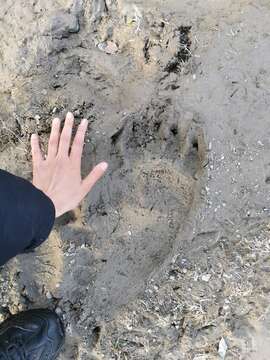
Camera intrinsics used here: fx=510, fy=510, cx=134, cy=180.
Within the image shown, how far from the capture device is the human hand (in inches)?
99.5

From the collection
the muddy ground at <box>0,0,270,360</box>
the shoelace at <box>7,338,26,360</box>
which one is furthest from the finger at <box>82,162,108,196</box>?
the shoelace at <box>7,338,26,360</box>

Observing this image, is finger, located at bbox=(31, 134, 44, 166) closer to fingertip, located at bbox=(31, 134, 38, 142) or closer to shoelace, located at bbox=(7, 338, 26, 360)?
fingertip, located at bbox=(31, 134, 38, 142)

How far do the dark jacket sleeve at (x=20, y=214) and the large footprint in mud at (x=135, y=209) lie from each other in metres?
0.42

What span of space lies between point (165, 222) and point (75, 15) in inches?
46.7

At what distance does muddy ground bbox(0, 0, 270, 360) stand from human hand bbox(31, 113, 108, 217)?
0.36 ft

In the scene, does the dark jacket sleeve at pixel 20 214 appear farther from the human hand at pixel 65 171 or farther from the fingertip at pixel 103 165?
the fingertip at pixel 103 165

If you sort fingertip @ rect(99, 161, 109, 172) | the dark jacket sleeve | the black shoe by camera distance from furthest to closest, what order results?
the black shoe → fingertip @ rect(99, 161, 109, 172) → the dark jacket sleeve

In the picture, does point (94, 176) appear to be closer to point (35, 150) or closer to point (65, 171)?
point (65, 171)

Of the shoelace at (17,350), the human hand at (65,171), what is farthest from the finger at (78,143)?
the shoelace at (17,350)

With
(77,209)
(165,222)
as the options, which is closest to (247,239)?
(165,222)

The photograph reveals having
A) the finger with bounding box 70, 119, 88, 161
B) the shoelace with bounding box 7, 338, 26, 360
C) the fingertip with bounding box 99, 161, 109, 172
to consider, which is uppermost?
the finger with bounding box 70, 119, 88, 161

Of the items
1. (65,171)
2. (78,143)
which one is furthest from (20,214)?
(78,143)

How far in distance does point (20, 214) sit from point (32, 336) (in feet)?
3.01

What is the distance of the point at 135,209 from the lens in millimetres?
2705
